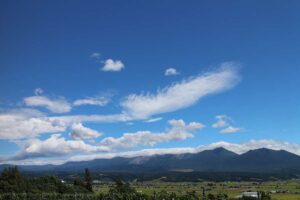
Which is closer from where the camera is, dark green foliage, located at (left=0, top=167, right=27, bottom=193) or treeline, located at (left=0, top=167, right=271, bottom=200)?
treeline, located at (left=0, top=167, right=271, bottom=200)

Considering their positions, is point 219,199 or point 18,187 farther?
point 18,187

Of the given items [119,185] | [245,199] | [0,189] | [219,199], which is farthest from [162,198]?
[0,189]

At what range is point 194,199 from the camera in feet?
268

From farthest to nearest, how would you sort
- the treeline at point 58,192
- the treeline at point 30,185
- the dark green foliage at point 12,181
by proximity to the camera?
1. the treeline at point 30,185
2. the dark green foliage at point 12,181
3. the treeline at point 58,192

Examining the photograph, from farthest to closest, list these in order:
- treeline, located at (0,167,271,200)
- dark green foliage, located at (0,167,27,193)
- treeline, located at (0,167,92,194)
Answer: treeline, located at (0,167,92,194) → dark green foliage, located at (0,167,27,193) → treeline, located at (0,167,271,200)

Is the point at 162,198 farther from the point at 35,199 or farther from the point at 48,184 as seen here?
the point at 48,184

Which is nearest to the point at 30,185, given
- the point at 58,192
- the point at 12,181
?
the point at 12,181

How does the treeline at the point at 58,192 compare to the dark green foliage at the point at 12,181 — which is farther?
the dark green foliage at the point at 12,181

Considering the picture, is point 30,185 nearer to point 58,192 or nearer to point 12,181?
point 12,181

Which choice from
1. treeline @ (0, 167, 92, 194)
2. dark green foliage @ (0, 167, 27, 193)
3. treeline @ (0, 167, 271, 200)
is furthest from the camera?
treeline @ (0, 167, 92, 194)

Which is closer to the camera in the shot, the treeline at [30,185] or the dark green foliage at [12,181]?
the dark green foliage at [12,181]

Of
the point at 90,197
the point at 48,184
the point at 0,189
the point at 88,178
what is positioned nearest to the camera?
the point at 90,197

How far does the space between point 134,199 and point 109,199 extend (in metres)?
5.08

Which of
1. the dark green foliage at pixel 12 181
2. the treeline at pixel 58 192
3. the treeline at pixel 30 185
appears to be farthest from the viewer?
the treeline at pixel 30 185
